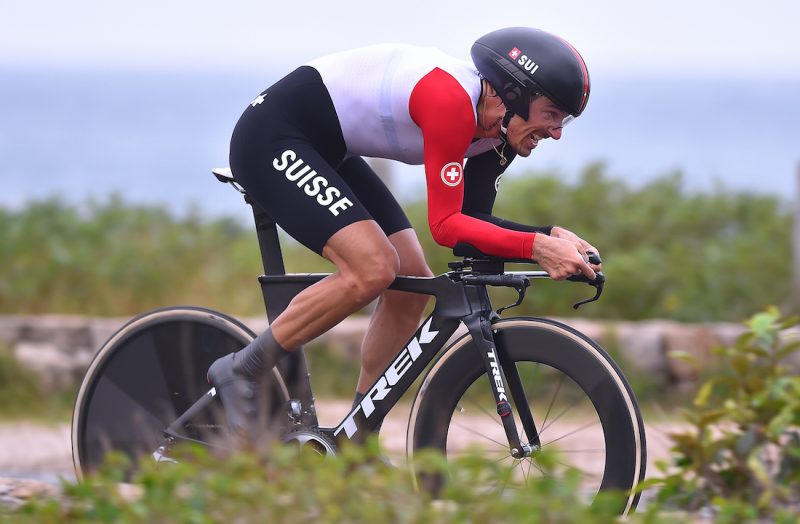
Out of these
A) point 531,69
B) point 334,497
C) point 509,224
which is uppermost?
point 531,69

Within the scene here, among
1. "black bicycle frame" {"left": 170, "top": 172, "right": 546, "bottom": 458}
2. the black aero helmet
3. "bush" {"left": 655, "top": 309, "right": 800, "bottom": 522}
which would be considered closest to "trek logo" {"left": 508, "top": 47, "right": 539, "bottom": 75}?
the black aero helmet

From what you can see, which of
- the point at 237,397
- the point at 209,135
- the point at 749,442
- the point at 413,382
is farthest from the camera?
the point at 209,135

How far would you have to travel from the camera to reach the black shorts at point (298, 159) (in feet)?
14.0

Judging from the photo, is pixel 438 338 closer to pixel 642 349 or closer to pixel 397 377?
pixel 397 377

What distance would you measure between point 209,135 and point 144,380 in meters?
64.5

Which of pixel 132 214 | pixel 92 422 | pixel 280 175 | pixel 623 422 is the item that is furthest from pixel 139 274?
pixel 623 422

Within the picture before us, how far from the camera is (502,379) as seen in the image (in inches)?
167

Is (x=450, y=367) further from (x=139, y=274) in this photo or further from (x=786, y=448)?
(x=139, y=274)

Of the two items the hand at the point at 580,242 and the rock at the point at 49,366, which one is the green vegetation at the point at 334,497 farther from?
the rock at the point at 49,366

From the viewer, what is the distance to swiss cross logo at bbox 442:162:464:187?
4.05 m

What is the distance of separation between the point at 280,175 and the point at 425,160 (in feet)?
1.71

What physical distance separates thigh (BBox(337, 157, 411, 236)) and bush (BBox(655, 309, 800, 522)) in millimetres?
1270

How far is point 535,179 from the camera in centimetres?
1049

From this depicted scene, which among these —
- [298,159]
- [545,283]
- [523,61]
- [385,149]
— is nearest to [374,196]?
[385,149]
